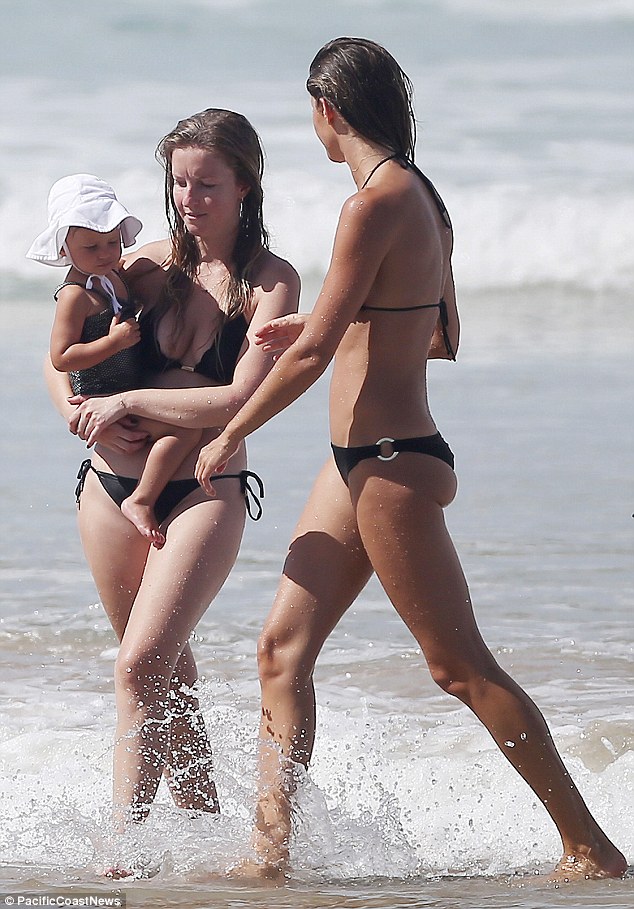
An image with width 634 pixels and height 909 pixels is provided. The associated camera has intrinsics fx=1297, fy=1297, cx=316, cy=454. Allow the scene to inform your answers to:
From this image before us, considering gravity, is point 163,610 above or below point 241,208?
below

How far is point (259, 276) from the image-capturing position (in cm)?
368

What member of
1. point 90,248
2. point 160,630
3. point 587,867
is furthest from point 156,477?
point 587,867

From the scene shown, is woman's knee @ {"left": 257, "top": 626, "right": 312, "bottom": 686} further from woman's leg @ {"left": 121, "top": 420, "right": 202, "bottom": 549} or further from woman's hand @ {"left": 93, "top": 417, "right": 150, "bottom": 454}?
woman's hand @ {"left": 93, "top": 417, "right": 150, "bottom": 454}

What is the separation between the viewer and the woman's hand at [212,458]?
3309 mm

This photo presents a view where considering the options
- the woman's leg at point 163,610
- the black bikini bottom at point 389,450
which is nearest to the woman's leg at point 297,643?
the black bikini bottom at point 389,450

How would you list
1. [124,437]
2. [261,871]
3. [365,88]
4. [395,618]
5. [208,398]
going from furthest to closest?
[395,618]
[124,437]
[208,398]
[261,871]
[365,88]

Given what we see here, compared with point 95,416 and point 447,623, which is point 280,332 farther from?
point 447,623

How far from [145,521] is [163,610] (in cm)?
26

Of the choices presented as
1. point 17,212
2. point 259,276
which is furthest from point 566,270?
point 259,276

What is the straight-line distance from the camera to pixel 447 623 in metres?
3.33

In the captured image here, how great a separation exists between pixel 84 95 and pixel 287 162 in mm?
5309

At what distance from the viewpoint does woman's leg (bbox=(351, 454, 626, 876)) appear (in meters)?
3.31

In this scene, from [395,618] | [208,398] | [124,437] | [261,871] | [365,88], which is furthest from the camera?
[395,618]

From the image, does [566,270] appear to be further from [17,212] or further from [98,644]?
[98,644]
